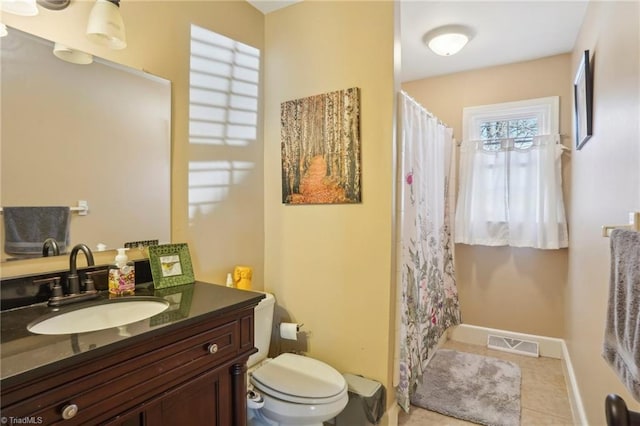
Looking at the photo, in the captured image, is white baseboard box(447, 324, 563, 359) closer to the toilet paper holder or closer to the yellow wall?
the yellow wall

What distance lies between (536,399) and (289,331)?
1.70m

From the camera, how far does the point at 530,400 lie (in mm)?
2207

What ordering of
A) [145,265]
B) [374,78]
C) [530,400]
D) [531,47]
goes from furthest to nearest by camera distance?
[531,47], [530,400], [374,78], [145,265]

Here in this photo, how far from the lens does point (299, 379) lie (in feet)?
5.19

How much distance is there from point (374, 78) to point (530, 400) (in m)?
2.25

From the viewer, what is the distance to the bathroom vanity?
742 millimetres

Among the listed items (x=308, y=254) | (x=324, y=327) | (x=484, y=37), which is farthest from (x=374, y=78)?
(x=324, y=327)

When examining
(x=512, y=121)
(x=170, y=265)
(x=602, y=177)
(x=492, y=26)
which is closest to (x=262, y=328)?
(x=170, y=265)

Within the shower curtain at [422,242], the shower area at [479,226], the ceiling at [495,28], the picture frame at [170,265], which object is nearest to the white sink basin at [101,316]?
the picture frame at [170,265]

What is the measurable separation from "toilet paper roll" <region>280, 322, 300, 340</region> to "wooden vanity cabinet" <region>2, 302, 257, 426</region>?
68cm

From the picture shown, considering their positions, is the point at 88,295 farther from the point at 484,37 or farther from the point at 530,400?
the point at 484,37

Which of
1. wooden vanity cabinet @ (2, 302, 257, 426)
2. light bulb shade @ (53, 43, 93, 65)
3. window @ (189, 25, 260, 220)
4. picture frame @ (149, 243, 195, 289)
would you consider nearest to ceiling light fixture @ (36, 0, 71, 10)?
light bulb shade @ (53, 43, 93, 65)

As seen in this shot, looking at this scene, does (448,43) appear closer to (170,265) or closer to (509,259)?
(509,259)

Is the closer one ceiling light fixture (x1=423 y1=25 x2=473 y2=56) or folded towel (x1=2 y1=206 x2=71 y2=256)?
folded towel (x1=2 y1=206 x2=71 y2=256)
